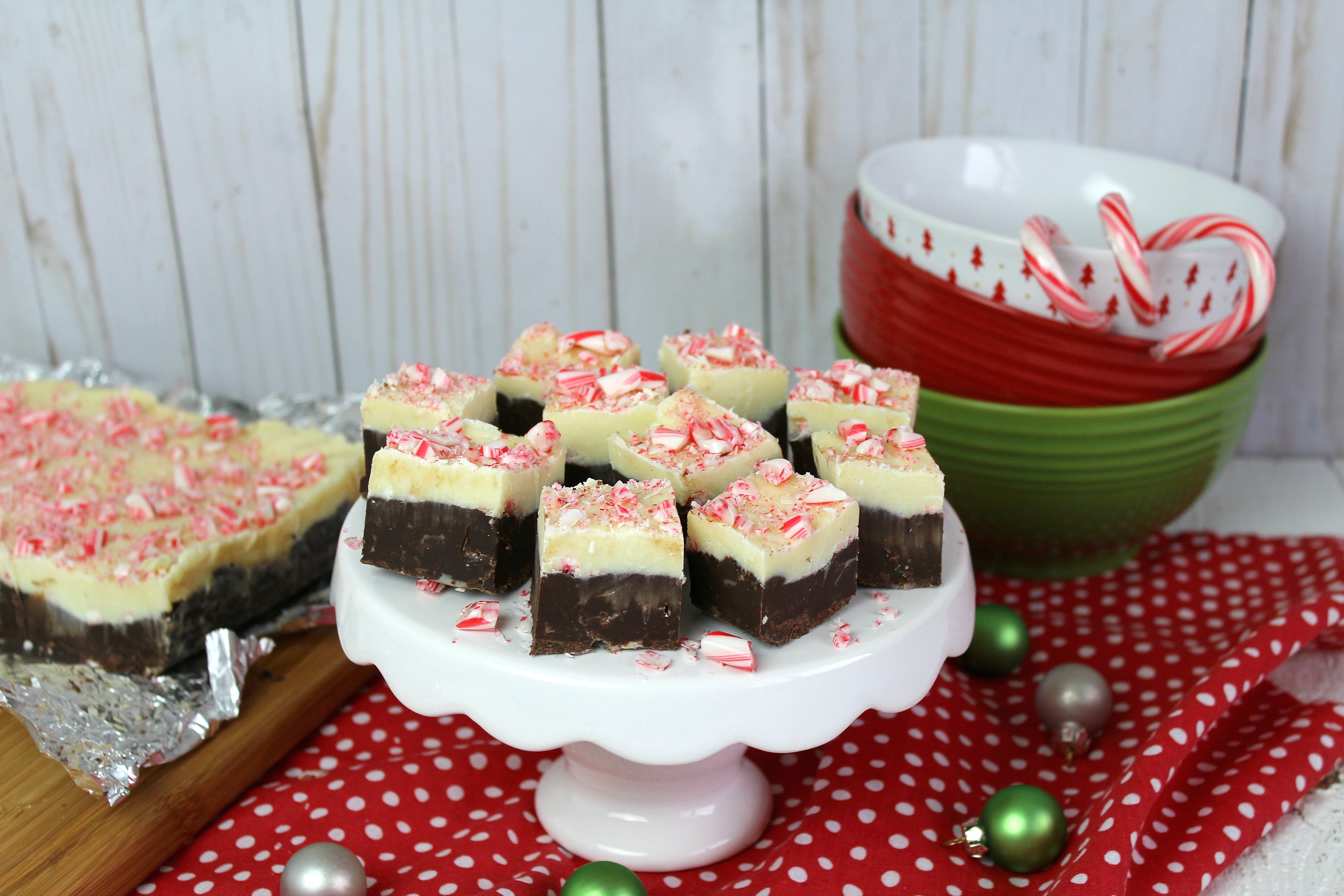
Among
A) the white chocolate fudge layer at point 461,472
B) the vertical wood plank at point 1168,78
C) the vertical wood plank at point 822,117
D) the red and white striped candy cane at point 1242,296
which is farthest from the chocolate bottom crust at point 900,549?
the vertical wood plank at point 1168,78

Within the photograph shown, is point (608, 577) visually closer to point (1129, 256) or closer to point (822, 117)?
point (1129, 256)

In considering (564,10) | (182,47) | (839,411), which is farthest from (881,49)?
(182,47)

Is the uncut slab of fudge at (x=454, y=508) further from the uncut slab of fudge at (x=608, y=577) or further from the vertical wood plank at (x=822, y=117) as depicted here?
the vertical wood plank at (x=822, y=117)

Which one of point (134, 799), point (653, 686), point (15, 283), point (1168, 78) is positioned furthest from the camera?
point (15, 283)

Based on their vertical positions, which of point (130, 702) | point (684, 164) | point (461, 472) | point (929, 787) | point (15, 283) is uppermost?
point (684, 164)

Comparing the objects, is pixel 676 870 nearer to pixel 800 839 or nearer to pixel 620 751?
pixel 800 839

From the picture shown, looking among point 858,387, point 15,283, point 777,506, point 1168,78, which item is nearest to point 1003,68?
point 1168,78

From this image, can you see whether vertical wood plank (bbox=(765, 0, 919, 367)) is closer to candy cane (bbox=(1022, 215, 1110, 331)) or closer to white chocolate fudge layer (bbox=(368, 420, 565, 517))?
candy cane (bbox=(1022, 215, 1110, 331))
